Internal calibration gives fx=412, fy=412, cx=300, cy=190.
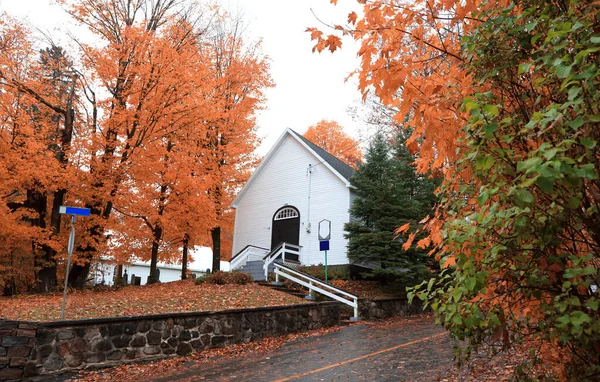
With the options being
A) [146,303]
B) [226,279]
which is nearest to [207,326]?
[146,303]

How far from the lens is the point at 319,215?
66.9ft

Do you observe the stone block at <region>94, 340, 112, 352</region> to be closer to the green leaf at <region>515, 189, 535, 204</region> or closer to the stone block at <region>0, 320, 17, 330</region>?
the stone block at <region>0, 320, 17, 330</region>

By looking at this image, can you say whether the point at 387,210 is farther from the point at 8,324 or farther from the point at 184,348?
the point at 8,324

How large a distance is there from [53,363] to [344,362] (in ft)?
17.3

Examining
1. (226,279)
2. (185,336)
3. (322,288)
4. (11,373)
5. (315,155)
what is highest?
(315,155)

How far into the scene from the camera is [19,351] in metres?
7.21

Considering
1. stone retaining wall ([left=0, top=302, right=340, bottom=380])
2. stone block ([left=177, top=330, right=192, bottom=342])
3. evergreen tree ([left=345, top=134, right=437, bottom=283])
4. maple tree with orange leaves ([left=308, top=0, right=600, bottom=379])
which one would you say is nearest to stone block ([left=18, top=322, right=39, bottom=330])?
stone retaining wall ([left=0, top=302, right=340, bottom=380])

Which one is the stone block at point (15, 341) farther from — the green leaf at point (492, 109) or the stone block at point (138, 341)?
the green leaf at point (492, 109)

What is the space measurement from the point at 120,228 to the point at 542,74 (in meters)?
15.5

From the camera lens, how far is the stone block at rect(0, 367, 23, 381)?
23.0ft

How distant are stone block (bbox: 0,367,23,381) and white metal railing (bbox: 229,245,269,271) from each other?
A: 13.4m

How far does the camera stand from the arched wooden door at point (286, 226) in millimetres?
21156

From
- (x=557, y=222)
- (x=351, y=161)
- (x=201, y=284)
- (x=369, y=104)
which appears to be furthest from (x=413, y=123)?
(x=351, y=161)

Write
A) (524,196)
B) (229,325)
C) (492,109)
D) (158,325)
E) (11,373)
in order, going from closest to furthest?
(524,196) → (492,109) → (11,373) → (158,325) → (229,325)
